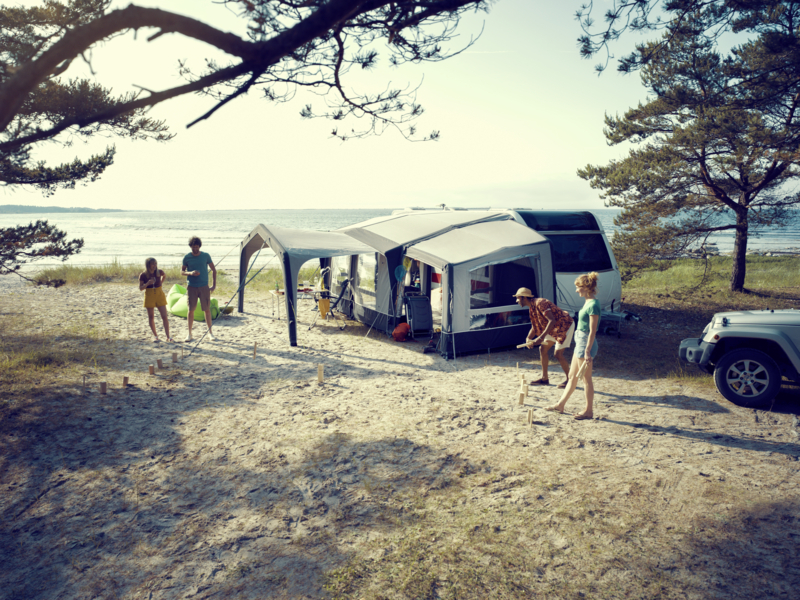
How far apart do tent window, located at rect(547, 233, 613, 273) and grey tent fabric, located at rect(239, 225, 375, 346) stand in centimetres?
376

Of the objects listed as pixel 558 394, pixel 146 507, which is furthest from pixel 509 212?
pixel 146 507

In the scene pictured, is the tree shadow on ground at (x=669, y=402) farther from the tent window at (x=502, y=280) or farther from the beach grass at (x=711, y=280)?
the beach grass at (x=711, y=280)

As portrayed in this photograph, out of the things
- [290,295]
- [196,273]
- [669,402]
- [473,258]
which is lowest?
[669,402]

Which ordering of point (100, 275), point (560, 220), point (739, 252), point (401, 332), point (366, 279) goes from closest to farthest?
point (401, 332)
point (560, 220)
point (366, 279)
point (739, 252)
point (100, 275)

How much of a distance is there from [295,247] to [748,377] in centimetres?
748

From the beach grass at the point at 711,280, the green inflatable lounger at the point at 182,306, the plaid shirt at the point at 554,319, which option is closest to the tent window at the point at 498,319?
the plaid shirt at the point at 554,319

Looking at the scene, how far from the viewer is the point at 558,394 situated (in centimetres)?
644

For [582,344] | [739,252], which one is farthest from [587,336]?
[739,252]

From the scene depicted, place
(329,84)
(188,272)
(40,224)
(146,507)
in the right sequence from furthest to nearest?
(188,272) < (40,224) < (329,84) < (146,507)

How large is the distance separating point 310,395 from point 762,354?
17.7 ft

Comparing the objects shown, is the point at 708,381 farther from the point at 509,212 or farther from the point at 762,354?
the point at 509,212

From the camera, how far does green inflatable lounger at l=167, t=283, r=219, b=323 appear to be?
444 inches

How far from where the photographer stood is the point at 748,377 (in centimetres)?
563

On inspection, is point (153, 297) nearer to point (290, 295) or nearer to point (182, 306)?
point (290, 295)
